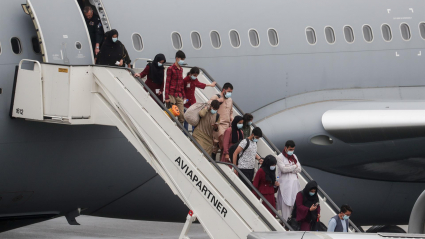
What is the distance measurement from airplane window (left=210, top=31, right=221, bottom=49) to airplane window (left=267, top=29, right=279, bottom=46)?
123 centimetres

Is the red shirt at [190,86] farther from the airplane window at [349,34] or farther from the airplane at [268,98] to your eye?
the airplane window at [349,34]

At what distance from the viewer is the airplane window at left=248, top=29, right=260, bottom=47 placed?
13.7 meters

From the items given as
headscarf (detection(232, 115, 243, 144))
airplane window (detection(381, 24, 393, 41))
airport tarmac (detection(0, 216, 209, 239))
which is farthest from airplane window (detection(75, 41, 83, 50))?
airport tarmac (detection(0, 216, 209, 239))

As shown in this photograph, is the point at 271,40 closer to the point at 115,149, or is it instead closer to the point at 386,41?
the point at 386,41

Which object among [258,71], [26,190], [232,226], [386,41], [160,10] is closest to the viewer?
[232,226]

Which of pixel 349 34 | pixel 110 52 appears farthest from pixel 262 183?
pixel 349 34

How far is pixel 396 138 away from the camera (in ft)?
45.0

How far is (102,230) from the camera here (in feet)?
65.0

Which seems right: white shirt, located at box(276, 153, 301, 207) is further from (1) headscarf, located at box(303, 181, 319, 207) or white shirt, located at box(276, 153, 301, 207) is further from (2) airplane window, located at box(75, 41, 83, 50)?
(2) airplane window, located at box(75, 41, 83, 50)

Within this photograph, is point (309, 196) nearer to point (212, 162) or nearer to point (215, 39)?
point (212, 162)

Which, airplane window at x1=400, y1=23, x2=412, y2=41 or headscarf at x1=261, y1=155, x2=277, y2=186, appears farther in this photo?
airplane window at x1=400, y1=23, x2=412, y2=41

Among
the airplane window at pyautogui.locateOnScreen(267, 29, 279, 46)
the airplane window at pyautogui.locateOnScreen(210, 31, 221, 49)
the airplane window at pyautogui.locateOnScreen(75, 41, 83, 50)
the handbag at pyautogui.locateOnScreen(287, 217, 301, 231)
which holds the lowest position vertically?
the handbag at pyautogui.locateOnScreen(287, 217, 301, 231)

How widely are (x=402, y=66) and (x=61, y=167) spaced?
8130 mm

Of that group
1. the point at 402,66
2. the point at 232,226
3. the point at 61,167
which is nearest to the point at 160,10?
the point at 61,167
